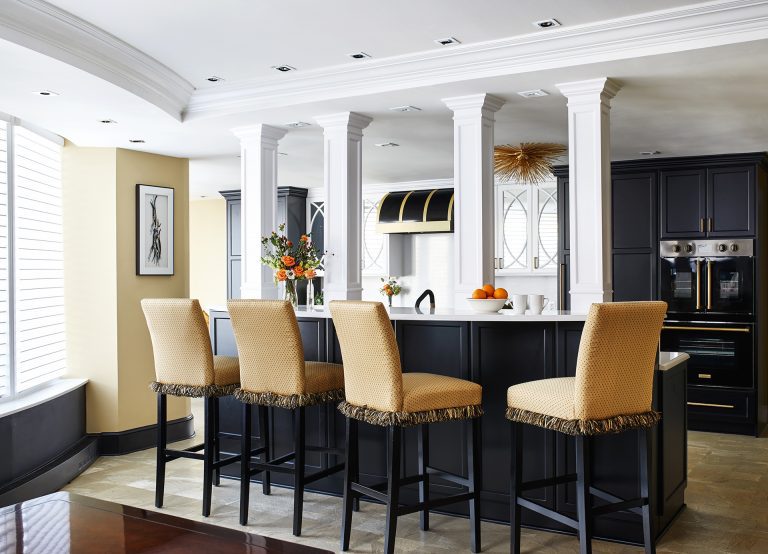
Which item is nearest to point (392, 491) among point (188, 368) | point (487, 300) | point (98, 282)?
point (487, 300)

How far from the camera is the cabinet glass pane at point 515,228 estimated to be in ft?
26.0

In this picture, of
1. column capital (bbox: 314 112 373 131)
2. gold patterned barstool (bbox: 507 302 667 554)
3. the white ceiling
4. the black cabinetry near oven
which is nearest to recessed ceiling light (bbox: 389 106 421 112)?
the white ceiling

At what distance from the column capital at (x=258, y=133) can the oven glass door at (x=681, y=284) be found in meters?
3.61

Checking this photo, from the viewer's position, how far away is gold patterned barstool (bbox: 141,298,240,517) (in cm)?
413

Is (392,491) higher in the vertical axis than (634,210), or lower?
lower

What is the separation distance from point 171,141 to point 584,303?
330 cm

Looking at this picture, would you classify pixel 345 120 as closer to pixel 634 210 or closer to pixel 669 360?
pixel 669 360

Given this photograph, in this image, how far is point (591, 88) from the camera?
4.18 meters

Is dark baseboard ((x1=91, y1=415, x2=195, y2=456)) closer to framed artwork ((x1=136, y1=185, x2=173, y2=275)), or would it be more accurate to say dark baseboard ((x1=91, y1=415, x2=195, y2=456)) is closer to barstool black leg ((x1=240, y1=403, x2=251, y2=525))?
framed artwork ((x1=136, y1=185, x2=173, y2=275))

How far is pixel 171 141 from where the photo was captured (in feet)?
18.7

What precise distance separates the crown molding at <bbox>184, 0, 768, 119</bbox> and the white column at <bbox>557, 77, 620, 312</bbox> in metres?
0.37

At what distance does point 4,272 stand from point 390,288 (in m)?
4.69

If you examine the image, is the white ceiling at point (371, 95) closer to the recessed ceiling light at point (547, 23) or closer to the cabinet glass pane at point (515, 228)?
the recessed ceiling light at point (547, 23)

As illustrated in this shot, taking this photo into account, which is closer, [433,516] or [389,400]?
[389,400]
